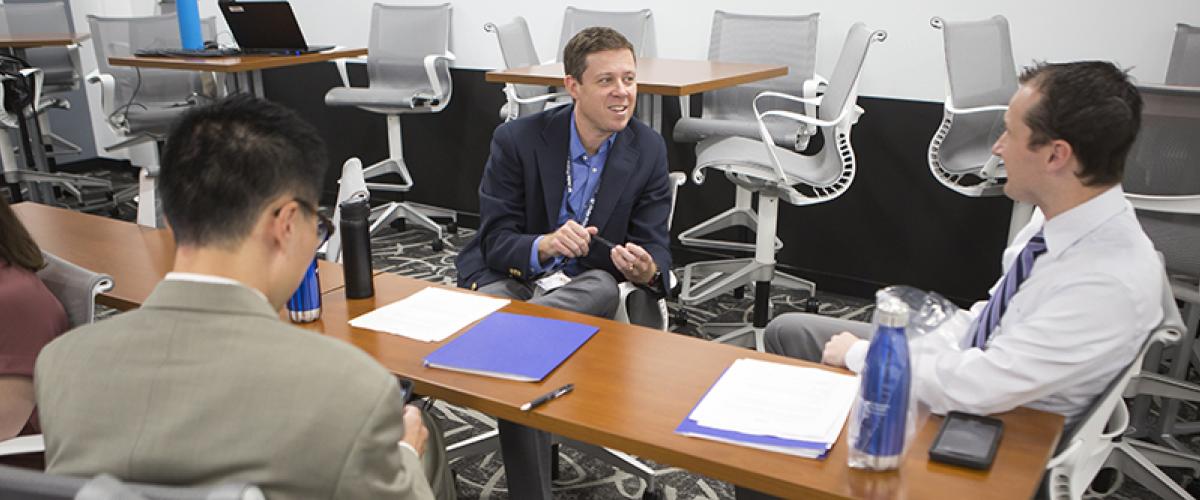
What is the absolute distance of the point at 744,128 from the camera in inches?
154

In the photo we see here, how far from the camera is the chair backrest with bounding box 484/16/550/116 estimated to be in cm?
437

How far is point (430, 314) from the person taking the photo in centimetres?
191

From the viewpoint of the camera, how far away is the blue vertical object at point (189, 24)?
4559 mm

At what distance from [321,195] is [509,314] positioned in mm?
686

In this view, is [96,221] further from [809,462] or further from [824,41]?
[824,41]

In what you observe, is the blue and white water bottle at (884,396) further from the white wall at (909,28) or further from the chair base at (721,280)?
the white wall at (909,28)

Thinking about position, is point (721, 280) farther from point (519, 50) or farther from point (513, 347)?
point (513, 347)

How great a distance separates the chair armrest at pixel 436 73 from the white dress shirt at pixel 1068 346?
147 inches

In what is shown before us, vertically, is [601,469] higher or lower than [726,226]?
lower

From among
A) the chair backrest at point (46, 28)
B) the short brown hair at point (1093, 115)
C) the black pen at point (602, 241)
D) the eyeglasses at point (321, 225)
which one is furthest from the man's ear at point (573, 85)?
the chair backrest at point (46, 28)

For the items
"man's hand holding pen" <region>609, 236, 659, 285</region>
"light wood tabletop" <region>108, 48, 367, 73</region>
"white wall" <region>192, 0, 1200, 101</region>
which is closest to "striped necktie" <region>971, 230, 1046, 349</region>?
"man's hand holding pen" <region>609, 236, 659, 285</region>

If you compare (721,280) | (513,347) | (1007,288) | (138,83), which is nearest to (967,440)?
(1007,288)

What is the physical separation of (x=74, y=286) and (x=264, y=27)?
9.69ft

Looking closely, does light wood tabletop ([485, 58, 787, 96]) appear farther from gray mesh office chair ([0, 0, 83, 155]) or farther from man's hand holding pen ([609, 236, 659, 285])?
gray mesh office chair ([0, 0, 83, 155])
